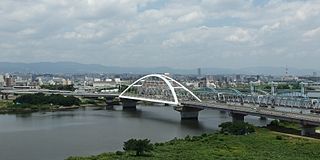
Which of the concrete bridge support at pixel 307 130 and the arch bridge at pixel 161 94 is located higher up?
the arch bridge at pixel 161 94

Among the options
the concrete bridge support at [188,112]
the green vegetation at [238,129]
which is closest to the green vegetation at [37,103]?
the concrete bridge support at [188,112]

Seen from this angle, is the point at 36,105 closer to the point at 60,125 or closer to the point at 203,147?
the point at 60,125

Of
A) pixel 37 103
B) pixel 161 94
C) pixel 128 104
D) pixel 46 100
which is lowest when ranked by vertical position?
pixel 128 104

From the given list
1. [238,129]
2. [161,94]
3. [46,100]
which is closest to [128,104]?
[161,94]

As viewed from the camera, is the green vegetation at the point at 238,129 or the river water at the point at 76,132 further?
the green vegetation at the point at 238,129

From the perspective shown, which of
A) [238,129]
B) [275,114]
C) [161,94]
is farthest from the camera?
[161,94]

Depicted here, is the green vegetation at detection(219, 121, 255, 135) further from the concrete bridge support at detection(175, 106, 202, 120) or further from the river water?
the concrete bridge support at detection(175, 106, 202, 120)

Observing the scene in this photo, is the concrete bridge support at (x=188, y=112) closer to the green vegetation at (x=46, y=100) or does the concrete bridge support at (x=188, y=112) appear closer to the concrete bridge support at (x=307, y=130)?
the concrete bridge support at (x=307, y=130)

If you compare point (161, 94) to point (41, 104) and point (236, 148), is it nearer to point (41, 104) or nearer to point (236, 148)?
point (41, 104)
